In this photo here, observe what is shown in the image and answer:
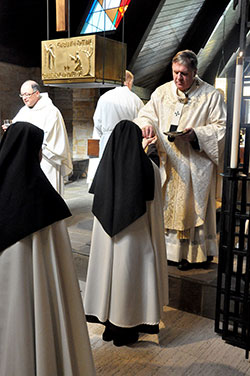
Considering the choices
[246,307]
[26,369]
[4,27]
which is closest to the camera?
[26,369]

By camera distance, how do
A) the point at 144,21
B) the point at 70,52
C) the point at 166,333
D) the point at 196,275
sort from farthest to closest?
1. the point at 144,21
2. the point at 70,52
3. the point at 196,275
4. the point at 166,333

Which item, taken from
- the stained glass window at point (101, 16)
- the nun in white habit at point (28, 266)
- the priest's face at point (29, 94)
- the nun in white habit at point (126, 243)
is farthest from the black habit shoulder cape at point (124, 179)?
the stained glass window at point (101, 16)

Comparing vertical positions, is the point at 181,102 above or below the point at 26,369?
above

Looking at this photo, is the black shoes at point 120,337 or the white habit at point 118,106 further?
the white habit at point 118,106

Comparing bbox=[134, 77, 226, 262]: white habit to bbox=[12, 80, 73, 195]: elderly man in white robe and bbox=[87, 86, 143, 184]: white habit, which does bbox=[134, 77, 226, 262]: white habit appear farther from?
bbox=[87, 86, 143, 184]: white habit

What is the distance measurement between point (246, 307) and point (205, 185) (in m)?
1.28

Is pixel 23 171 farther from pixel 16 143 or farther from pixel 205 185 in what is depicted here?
pixel 205 185

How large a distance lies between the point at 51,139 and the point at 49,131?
0.10m

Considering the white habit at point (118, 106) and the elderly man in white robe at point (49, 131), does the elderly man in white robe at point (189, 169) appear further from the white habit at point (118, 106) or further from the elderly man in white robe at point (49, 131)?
the white habit at point (118, 106)

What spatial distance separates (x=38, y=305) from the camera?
187 centimetres

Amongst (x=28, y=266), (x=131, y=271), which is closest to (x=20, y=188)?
(x=28, y=266)

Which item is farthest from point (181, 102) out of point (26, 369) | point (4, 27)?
point (4, 27)

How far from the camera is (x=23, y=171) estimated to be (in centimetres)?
185

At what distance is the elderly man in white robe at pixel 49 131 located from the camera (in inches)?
206
